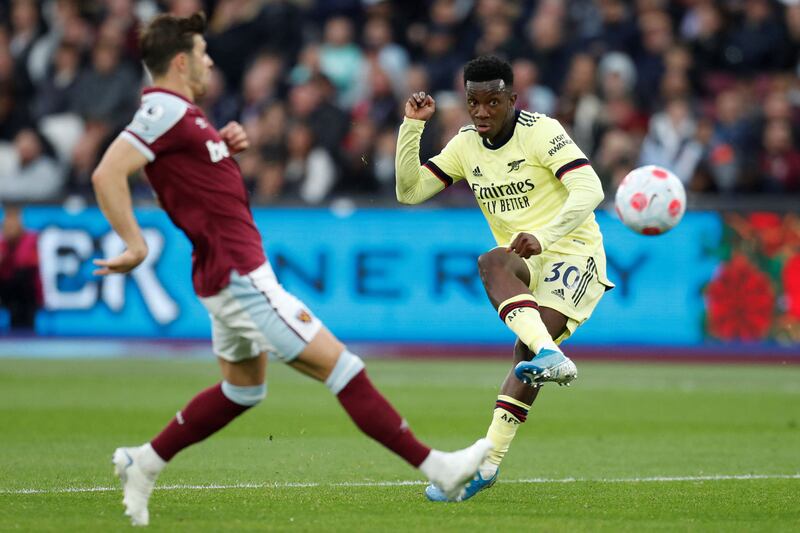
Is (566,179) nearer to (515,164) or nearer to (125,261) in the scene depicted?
(515,164)

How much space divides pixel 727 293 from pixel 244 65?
7978 millimetres

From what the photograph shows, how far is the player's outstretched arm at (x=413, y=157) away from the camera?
8133 millimetres

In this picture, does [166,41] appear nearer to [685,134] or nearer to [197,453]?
[197,453]

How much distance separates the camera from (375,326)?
694 inches

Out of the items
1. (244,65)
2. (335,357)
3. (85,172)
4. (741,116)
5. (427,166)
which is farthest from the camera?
(244,65)

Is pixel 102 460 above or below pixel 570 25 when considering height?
below

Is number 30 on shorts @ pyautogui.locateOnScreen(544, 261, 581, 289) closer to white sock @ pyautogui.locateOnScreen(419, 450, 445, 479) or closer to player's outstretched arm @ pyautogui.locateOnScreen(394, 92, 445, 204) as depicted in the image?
player's outstretched arm @ pyautogui.locateOnScreen(394, 92, 445, 204)

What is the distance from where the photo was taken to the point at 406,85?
1928 cm

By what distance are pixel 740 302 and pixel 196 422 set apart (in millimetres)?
11234

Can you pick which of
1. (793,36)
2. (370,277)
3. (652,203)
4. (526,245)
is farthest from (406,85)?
(526,245)

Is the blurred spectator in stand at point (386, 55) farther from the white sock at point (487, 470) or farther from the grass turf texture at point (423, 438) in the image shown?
the white sock at point (487, 470)

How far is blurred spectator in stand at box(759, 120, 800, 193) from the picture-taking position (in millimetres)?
17500

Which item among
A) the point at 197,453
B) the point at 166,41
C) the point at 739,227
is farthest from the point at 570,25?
the point at 166,41

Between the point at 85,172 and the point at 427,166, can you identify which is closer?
the point at 427,166
